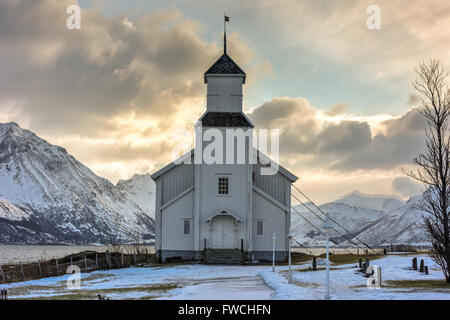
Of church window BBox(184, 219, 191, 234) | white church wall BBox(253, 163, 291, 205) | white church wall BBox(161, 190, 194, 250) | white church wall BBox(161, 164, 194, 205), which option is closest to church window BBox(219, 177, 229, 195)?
white church wall BBox(161, 190, 194, 250)

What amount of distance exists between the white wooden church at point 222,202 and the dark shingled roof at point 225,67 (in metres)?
0.09

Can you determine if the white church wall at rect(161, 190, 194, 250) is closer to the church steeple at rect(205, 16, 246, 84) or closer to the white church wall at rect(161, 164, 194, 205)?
the white church wall at rect(161, 164, 194, 205)

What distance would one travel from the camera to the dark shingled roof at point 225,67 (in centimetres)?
5328

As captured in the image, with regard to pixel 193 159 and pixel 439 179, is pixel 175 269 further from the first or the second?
pixel 439 179

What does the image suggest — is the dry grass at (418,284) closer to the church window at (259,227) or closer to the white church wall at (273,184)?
the church window at (259,227)

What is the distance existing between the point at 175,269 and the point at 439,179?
2038 centimetres

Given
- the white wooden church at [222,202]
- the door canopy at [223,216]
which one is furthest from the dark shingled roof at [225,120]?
the door canopy at [223,216]

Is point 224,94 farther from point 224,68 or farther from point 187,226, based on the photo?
point 187,226

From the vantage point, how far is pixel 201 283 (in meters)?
30.6

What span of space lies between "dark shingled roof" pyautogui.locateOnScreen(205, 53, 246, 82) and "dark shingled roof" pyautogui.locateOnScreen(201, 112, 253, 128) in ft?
12.9

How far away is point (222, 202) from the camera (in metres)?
50.8

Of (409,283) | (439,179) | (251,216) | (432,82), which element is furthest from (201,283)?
(251,216)

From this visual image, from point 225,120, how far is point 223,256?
38.3 ft
